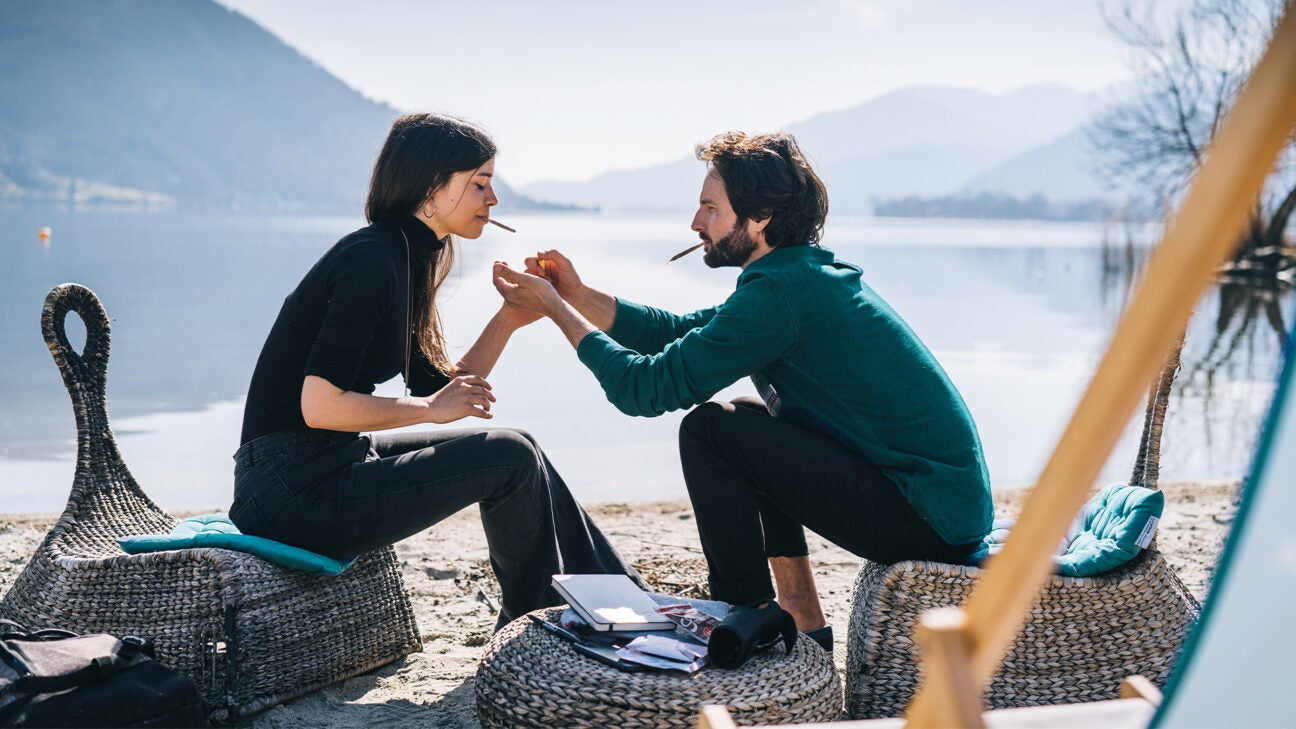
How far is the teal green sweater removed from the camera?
257 cm

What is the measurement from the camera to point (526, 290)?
3068 millimetres

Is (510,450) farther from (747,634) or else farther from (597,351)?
(747,634)

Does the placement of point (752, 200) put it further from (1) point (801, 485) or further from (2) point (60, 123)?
(2) point (60, 123)

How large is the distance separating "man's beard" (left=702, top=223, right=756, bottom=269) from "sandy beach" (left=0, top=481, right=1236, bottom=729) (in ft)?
3.87

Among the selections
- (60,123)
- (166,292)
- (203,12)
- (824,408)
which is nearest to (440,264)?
(824,408)

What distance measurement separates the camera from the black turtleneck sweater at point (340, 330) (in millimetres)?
2648

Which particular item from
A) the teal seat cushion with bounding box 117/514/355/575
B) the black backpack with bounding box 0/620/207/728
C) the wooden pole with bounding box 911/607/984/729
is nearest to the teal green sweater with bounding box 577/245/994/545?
the teal seat cushion with bounding box 117/514/355/575

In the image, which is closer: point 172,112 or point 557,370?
point 557,370

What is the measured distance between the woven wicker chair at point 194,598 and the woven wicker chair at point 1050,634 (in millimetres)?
1287

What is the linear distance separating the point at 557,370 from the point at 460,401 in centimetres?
694

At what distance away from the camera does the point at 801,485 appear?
262 centimetres

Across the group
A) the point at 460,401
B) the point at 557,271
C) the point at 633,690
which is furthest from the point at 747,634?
the point at 557,271

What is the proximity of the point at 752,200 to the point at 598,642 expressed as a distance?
1146 mm

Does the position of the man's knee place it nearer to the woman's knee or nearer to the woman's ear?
the woman's knee
